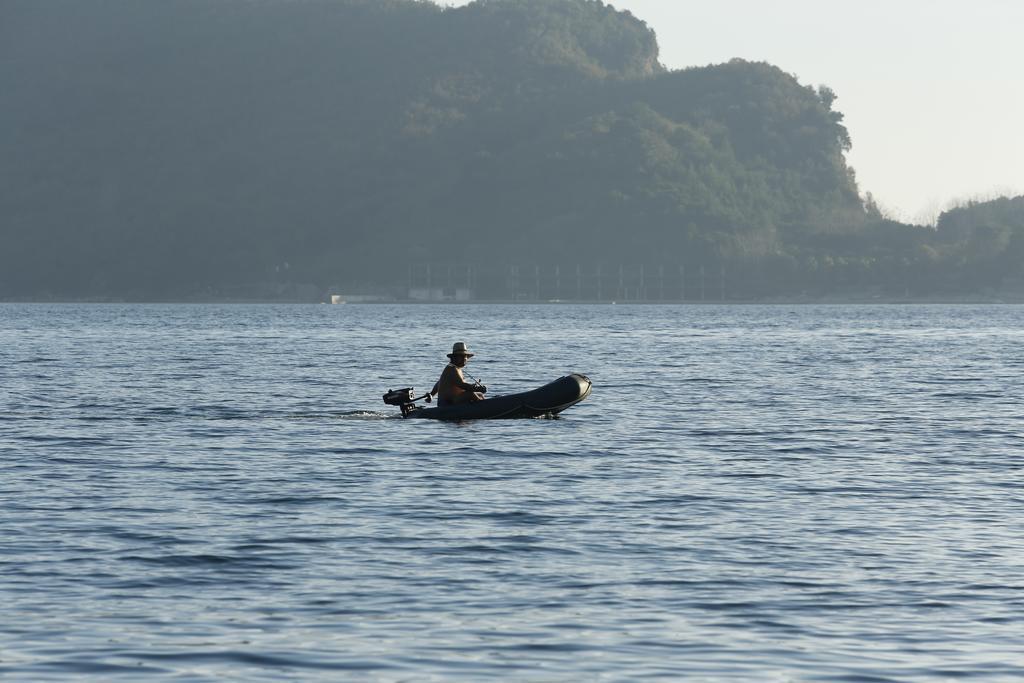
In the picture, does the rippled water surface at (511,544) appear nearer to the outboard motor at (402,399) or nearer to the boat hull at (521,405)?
the boat hull at (521,405)

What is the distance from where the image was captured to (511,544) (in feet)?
58.9

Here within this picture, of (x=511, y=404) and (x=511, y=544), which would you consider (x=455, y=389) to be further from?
(x=511, y=544)

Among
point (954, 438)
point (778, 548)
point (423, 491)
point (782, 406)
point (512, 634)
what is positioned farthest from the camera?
point (782, 406)

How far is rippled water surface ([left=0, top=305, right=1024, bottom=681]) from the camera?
42.2ft

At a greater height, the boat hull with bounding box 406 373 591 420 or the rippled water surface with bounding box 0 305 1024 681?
the boat hull with bounding box 406 373 591 420

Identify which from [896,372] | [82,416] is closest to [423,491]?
[82,416]

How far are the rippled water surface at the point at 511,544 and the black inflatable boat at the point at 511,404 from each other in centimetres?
53

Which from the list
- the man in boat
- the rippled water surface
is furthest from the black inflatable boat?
the rippled water surface

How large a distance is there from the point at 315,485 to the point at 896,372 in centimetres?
4394

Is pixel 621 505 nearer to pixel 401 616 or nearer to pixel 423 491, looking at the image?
pixel 423 491

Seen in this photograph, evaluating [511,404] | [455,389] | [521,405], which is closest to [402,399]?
[455,389]

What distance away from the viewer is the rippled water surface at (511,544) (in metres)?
12.9

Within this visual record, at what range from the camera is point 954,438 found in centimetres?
3219

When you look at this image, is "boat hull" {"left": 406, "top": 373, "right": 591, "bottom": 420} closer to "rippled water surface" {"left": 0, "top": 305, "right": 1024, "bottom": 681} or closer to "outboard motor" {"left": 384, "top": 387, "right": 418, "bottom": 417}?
"outboard motor" {"left": 384, "top": 387, "right": 418, "bottom": 417}
